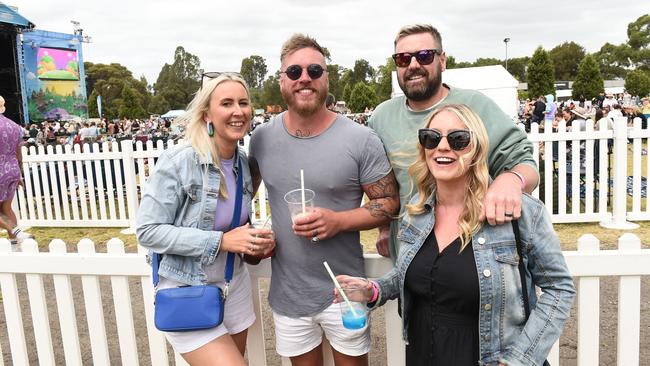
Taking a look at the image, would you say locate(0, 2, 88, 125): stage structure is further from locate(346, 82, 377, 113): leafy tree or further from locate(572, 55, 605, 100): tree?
locate(572, 55, 605, 100): tree

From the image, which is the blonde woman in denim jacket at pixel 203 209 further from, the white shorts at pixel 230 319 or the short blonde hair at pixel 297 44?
the short blonde hair at pixel 297 44

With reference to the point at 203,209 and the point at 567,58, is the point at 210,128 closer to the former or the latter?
the point at 203,209

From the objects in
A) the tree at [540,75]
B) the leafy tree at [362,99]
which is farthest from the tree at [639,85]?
the leafy tree at [362,99]

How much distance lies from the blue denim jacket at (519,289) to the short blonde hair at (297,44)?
1.18 meters

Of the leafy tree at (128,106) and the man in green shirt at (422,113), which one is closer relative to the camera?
the man in green shirt at (422,113)

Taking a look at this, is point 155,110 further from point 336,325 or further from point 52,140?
point 336,325

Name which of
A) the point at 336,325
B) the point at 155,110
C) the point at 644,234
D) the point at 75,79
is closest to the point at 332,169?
the point at 336,325

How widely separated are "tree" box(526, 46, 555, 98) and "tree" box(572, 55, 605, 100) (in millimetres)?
2646

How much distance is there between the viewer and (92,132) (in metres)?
18.7

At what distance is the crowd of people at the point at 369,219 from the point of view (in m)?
1.73

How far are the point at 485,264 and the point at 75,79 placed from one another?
4197 cm

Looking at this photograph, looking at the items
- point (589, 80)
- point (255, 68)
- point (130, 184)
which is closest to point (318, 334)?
point (130, 184)

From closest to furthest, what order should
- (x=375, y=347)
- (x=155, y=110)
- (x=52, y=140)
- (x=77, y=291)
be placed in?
(x=375, y=347), (x=77, y=291), (x=52, y=140), (x=155, y=110)

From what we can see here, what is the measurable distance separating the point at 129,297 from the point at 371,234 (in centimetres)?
485
